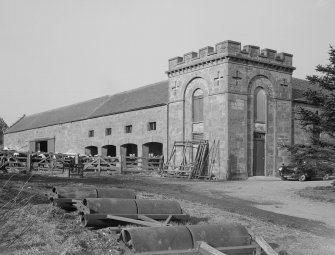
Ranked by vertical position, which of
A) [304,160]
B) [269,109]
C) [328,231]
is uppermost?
[269,109]

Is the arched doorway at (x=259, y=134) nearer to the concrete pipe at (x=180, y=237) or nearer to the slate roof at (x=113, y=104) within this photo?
the slate roof at (x=113, y=104)

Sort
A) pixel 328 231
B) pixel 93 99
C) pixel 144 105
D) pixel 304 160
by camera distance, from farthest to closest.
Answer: pixel 93 99 → pixel 144 105 → pixel 304 160 → pixel 328 231

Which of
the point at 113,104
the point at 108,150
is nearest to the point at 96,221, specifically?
the point at 108,150

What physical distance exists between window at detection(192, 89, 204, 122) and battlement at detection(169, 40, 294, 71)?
187 cm

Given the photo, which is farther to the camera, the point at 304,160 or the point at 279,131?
the point at 279,131

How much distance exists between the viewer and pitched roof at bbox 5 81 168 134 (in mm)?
30500

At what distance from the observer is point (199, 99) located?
25578 mm

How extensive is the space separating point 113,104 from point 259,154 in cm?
1491

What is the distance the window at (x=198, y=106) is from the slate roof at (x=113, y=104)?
2522 mm

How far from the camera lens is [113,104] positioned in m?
35.4

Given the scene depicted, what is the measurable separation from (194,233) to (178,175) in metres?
18.5

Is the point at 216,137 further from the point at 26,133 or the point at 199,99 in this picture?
the point at 26,133

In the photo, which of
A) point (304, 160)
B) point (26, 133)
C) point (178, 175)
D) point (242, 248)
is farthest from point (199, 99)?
point (26, 133)

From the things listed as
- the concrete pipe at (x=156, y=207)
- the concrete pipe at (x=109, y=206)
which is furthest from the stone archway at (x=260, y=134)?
the concrete pipe at (x=109, y=206)
